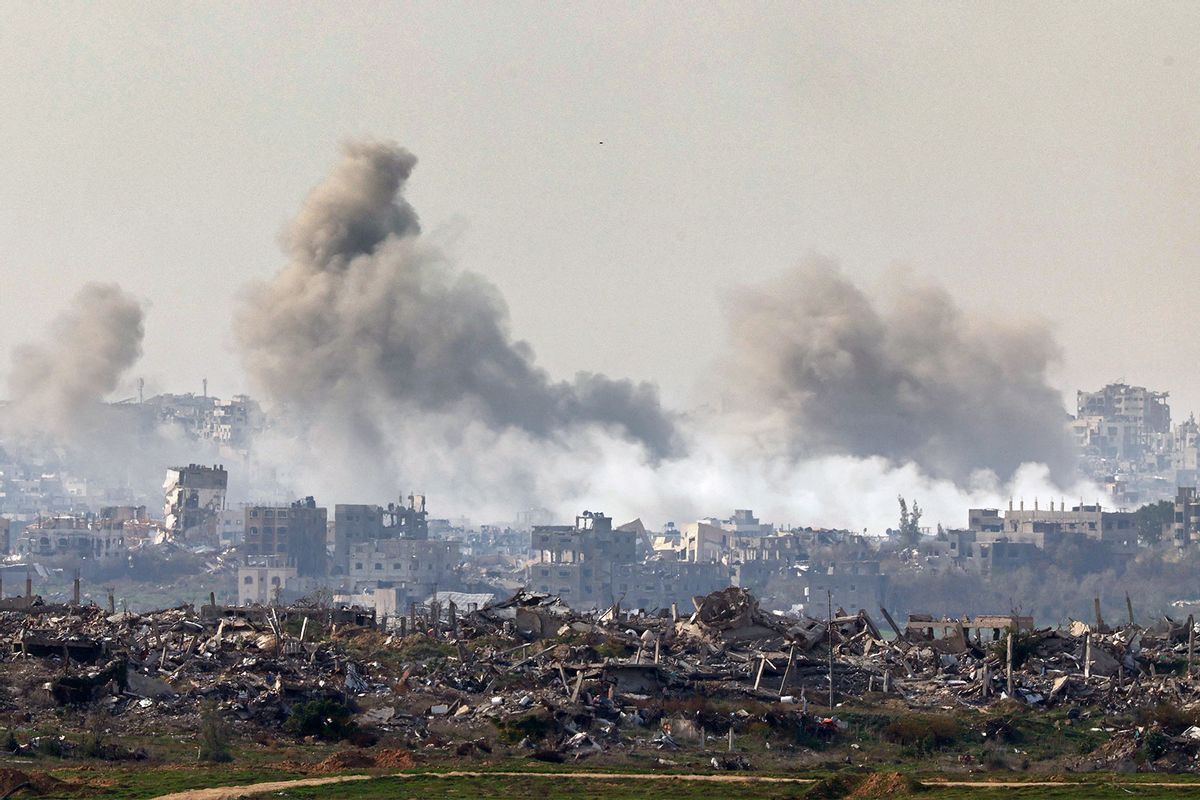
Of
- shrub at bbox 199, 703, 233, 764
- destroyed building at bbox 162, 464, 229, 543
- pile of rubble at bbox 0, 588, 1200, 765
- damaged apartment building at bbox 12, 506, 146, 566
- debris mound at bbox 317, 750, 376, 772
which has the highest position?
destroyed building at bbox 162, 464, 229, 543

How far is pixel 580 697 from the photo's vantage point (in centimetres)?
4925

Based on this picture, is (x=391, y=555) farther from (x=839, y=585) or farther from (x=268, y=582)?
(x=839, y=585)

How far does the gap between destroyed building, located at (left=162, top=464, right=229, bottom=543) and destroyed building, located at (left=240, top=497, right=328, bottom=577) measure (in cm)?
1098

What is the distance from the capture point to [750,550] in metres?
184

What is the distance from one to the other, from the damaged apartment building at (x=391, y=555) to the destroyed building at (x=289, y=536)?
91.4 inches

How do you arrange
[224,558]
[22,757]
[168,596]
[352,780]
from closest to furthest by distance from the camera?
[352,780]
[22,757]
[168,596]
[224,558]

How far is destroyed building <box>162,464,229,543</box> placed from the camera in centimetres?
18450

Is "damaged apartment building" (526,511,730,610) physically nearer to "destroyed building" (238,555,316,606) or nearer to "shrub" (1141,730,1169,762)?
"destroyed building" (238,555,316,606)

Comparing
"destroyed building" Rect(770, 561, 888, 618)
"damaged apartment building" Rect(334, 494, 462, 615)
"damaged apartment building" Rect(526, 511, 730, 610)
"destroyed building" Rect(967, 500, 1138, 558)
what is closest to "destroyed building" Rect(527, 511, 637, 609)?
"damaged apartment building" Rect(526, 511, 730, 610)

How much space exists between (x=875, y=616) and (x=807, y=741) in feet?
401

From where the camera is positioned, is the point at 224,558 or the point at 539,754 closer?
the point at 539,754

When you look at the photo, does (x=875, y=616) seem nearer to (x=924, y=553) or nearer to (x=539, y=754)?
(x=924, y=553)

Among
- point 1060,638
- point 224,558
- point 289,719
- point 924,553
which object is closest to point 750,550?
point 924,553

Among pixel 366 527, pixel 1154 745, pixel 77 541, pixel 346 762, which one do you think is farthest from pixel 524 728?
pixel 77 541
